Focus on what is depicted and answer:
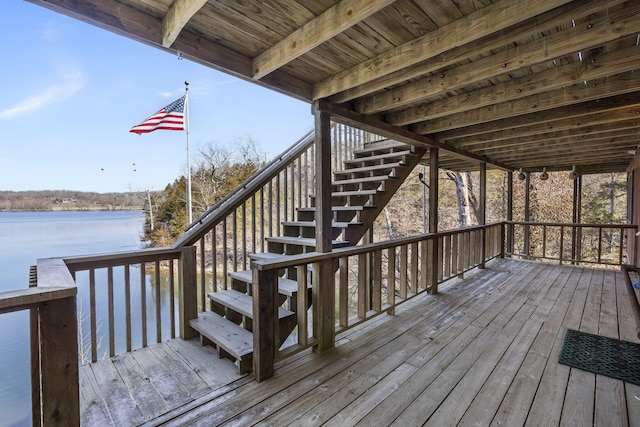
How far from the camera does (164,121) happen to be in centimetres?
396

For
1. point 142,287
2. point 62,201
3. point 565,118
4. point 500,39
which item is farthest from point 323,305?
point 62,201

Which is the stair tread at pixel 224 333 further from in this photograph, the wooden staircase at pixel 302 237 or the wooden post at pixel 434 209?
the wooden post at pixel 434 209

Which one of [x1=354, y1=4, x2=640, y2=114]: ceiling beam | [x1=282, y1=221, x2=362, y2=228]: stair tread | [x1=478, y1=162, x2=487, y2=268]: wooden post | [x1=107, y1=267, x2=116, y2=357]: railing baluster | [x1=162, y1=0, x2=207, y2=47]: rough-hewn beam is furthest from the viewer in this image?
[x1=478, y1=162, x2=487, y2=268]: wooden post

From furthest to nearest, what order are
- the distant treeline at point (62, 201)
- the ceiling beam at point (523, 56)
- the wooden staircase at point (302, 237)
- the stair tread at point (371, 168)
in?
the distant treeline at point (62, 201) → the stair tread at point (371, 168) → the wooden staircase at point (302, 237) → the ceiling beam at point (523, 56)

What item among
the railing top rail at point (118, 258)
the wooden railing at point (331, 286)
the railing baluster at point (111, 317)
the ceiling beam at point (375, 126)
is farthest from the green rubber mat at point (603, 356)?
the railing baluster at point (111, 317)

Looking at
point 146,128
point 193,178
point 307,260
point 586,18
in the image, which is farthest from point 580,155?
point 193,178

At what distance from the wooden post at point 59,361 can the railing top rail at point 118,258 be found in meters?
1.25

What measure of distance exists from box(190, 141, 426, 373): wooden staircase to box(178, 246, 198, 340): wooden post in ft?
0.31

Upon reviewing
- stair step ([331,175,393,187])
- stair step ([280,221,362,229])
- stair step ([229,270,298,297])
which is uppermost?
stair step ([331,175,393,187])

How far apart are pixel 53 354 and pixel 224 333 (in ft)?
4.66

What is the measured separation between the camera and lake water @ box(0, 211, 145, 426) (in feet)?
13.5

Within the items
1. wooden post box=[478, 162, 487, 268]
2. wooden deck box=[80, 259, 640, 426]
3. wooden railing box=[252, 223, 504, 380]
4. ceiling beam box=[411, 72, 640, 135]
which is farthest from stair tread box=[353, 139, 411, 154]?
wooden deck box=[80, 259, 640, 426]

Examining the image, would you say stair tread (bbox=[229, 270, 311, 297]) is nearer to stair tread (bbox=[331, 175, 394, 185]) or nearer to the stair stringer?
the stair stringer

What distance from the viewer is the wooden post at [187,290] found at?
8.88ft
